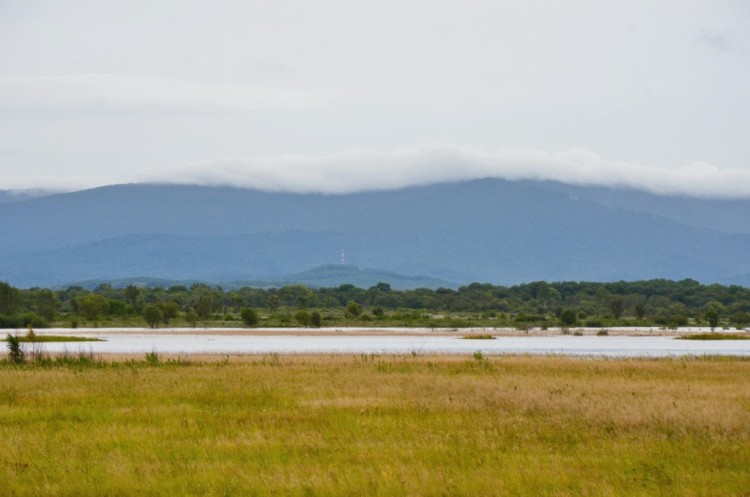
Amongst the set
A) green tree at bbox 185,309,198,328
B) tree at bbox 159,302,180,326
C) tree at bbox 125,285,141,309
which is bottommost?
green tree at bbox 185,309,198,328

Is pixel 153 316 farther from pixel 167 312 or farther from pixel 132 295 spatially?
pixel 132 295

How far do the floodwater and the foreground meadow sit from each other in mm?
24882

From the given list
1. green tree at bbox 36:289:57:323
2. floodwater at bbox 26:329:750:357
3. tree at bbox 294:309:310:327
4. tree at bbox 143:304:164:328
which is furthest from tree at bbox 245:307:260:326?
green tree at bbox 36:289:57:323

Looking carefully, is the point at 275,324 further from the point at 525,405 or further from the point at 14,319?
the point at 525,405

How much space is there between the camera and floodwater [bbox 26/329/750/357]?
66.6 meters

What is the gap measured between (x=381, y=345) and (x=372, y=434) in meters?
54.1

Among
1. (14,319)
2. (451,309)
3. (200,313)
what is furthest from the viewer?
(451,309)

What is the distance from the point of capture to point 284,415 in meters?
28.2

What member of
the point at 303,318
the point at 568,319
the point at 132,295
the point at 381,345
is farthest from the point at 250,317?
the point at 132,295

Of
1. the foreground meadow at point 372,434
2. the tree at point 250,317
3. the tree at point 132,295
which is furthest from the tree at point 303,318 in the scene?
the foreground meadow at point 372,434

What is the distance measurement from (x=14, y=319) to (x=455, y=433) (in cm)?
10926

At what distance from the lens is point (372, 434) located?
2483cm

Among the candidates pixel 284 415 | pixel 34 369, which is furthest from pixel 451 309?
pixel 284 415

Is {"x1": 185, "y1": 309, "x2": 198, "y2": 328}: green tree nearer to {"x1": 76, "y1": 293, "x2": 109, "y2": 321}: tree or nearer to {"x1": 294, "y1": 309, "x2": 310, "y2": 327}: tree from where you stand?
{"x1": 76, "y1": 293, "x2": 109, "y2": 321}: tree
